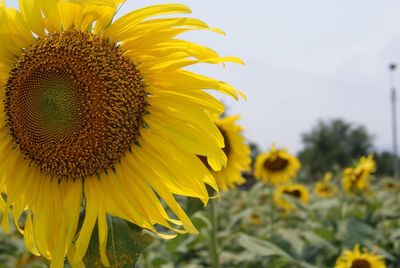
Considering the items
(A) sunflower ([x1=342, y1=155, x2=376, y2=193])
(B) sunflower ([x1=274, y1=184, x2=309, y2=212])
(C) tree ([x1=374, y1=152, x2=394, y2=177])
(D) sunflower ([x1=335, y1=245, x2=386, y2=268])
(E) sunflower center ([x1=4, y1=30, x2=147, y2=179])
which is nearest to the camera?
(E) sunflower center ([x1=4, y1=30, x2=147, y2=179])

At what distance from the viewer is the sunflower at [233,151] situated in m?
4.64

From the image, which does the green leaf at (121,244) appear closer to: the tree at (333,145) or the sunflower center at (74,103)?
the sunflower center at (74,103)

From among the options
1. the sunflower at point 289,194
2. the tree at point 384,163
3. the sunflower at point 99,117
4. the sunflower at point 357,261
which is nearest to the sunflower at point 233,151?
the sunflower at point 357,261

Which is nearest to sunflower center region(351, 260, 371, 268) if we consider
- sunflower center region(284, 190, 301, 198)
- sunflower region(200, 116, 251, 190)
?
sunflower region(200, 116, 251, 190)

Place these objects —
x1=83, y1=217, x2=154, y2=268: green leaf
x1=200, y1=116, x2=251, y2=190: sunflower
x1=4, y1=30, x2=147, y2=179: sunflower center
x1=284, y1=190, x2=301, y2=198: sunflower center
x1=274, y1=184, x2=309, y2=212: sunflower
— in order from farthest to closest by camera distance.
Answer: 1. x1=284, y1=190, x2=301, y2=198: sunflower center
2. x1=274, y1=184, x2=309, y2=212: sunflower
3. x1=200, y1=116, x2=251, y2=190: sunflower
4. x1=4, y1=30, x2=147, y2=179: sunflower center
5. x1=83, y1=217, x2=154, y2=268: green leaf

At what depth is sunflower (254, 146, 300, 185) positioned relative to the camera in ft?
23.9

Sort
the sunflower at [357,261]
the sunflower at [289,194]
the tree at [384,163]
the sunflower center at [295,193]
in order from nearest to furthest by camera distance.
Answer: the sunflower at [357,261] → the sunflower at [289,194] → the sunflower center at [295,193] → the tree at [384,163]

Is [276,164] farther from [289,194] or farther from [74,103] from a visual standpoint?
[74,103]

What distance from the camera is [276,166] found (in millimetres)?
7316

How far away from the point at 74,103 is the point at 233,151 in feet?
9.89

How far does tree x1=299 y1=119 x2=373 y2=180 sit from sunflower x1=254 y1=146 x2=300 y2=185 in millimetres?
44982

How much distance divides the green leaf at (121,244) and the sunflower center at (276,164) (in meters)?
5.47

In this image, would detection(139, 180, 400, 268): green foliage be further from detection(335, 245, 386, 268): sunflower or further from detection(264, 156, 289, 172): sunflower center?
detection(264, 156, 289, 172): sunflower center

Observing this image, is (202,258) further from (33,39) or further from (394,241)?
(33,39)
